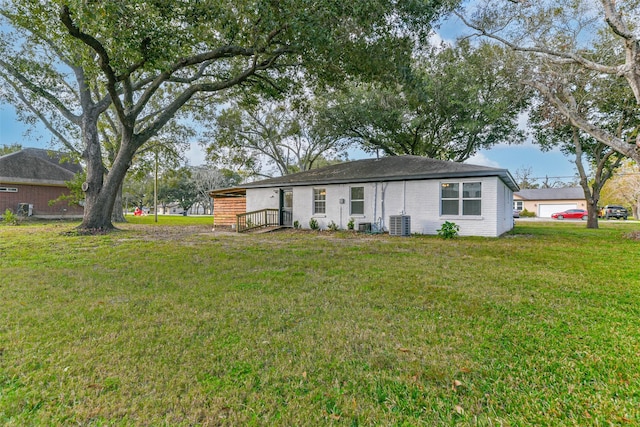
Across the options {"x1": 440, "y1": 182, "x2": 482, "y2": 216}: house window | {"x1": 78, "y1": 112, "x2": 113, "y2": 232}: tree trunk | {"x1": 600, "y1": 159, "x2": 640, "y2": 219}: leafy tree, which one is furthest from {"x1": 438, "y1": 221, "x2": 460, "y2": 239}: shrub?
{"x1": 600, "y1": 159, "x2": 640, "y2": 219}: leafy tree

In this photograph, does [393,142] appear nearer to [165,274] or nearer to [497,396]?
[165,274]

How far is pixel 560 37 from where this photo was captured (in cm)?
1149

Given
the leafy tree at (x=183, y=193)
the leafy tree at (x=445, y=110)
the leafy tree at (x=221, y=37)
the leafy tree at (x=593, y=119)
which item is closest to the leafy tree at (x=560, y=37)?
the leafy tree at (x=593, y=119)

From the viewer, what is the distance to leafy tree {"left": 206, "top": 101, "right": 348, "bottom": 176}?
19583 millimetres

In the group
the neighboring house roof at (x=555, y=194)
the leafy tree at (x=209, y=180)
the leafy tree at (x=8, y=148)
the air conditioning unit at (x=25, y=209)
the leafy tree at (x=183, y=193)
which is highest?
the leafy tree at (x=8, y=148)

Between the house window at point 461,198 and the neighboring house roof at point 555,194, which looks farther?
the neighboring house roof at point 555,194

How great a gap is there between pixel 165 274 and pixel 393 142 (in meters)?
17.6

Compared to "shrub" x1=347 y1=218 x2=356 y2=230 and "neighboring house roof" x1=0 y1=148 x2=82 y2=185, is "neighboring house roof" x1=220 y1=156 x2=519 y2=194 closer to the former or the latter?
"shrub" x1=347 y1=218 x2=356 y2=230

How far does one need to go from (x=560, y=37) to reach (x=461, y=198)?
7.64 meters

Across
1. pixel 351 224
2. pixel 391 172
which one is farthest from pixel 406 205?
pixel 351 224

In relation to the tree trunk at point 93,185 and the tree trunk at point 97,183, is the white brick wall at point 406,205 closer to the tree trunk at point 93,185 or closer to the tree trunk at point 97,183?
the tree trunk at point 97,183

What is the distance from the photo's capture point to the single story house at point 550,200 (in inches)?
1391

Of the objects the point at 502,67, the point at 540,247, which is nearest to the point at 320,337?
the point at 540,247

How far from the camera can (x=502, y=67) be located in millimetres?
13742
